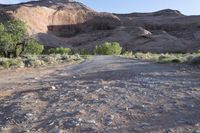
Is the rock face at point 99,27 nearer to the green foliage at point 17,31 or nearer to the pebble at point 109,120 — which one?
the green foliage at point 17,31

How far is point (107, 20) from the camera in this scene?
486ft

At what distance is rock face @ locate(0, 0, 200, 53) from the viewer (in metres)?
120

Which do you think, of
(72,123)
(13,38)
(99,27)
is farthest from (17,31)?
(99,27)

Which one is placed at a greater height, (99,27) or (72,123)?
(72,123)

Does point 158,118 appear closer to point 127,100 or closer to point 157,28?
point 127,100

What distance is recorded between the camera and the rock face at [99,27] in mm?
120438

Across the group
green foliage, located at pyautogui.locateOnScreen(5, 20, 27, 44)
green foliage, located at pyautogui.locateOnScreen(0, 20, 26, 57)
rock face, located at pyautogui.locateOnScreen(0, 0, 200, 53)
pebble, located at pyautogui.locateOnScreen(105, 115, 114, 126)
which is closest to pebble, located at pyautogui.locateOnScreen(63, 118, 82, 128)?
pebble, located at pyautogui.locateOnScreen(105, 115, 114, 126)

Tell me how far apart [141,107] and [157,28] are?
135 meters

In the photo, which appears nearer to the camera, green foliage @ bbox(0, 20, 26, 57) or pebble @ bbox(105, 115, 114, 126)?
pebble @ bbox(105, 115, 114, 126)

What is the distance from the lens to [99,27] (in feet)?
481

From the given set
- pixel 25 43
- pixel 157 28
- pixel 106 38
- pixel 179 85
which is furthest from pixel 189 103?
pixel 157 28

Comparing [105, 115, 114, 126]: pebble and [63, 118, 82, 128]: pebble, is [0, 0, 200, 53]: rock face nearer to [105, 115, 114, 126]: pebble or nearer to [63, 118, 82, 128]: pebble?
[105, 115, 114, 126]: pebble

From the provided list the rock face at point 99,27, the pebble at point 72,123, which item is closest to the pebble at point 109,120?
the pebble at point 72,123

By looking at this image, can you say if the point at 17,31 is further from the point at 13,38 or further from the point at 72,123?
the point at 72,123
